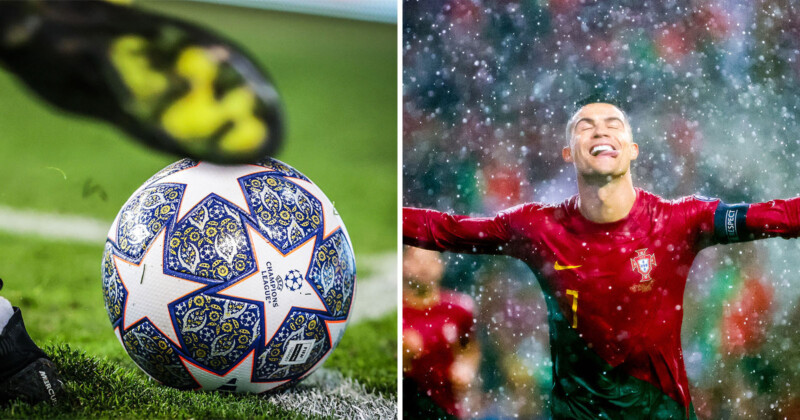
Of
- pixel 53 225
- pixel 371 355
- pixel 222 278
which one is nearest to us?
pixel 222 278

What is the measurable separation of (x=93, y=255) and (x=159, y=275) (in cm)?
206

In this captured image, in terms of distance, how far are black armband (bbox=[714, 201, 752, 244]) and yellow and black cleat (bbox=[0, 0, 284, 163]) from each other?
1844 millimetres

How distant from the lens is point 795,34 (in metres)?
3.63

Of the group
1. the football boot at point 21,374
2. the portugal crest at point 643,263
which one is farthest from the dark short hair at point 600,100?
the football boot at point 21,374

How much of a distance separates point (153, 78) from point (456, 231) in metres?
1.40

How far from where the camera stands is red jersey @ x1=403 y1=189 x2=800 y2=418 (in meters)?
3.32

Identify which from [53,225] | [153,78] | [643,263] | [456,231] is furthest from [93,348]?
[643,263]

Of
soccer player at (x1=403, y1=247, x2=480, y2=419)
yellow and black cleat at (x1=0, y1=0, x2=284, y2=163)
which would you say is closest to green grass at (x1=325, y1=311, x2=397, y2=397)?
soccer player at (x1=403, y1=247, x2=480, y2=419)

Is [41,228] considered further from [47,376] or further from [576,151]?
[576,151]

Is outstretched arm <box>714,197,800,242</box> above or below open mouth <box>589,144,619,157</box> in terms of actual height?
below

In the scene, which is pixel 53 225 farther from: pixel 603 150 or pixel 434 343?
pixel 603 150

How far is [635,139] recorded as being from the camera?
11.5 feet

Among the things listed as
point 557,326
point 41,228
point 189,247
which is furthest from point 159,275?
point 41,228

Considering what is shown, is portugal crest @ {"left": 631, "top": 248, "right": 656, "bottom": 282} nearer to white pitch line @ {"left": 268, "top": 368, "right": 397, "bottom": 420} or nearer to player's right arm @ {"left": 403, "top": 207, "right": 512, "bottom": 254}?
player's right arm @ {"left": 403, "top": 207, "right": 512, "bottom": 254}
